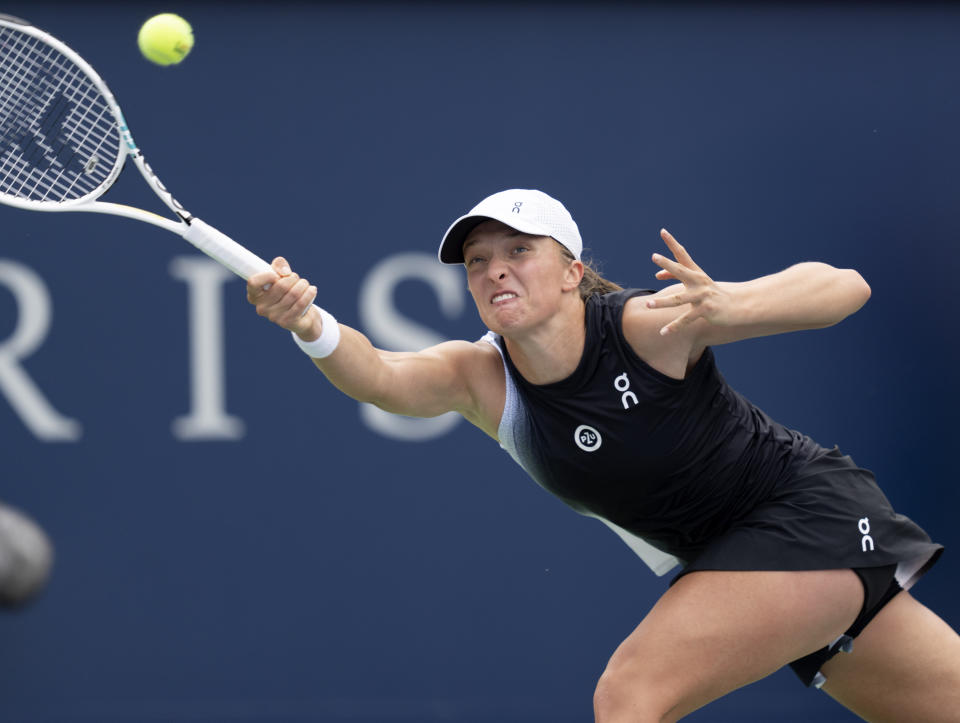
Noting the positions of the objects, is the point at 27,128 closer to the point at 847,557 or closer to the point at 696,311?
the point at 696,311

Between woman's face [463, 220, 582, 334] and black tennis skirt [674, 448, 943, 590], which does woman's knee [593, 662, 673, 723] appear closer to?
black tennis skirt [674, 448, 943, 590]

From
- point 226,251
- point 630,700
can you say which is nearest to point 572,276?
point 226,251

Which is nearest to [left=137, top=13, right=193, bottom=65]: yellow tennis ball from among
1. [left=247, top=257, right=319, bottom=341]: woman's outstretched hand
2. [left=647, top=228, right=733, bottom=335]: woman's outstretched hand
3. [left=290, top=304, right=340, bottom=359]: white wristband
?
[left=247, top=257, right=319, bottom=341]: woman's outstretched hand

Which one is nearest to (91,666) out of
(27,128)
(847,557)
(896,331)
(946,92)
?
(27,128)

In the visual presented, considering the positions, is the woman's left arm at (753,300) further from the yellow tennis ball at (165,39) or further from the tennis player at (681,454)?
the yellow tennis ball at (165,39)

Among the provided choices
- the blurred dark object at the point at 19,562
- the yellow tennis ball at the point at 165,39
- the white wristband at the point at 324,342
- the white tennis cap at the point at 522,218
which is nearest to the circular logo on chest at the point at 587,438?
the white tennis cap at the point at 522,218

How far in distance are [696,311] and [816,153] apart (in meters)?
1.78

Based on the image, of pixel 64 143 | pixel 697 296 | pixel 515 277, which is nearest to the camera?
pixel 697 296

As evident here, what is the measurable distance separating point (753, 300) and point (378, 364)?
75cm

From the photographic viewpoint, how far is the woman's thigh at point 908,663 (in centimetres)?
278

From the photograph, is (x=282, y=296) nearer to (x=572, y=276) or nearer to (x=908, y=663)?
(x=572, y=276)

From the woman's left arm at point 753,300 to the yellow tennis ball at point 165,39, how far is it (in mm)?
1066

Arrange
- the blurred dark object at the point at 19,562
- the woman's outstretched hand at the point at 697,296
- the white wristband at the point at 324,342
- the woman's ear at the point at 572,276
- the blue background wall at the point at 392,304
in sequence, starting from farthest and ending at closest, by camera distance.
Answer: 1. the blue background wall at the point at 392,304
2. the woman's ear at the point at 572,276
3. the white wristband at the point at 324,342
4. the woman's outstretched hand at the point at 697,296
5. the blurred dark object at the point at 19,562

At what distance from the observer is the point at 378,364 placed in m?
2.65
